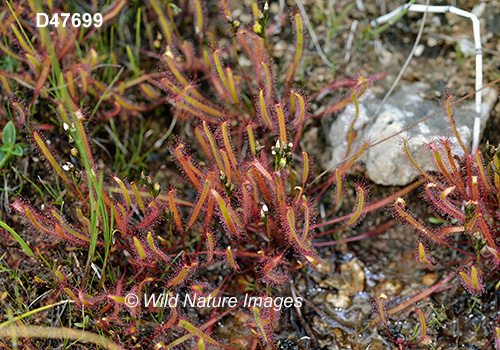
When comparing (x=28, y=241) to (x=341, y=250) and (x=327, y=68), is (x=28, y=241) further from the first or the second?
(x=327, y=68)

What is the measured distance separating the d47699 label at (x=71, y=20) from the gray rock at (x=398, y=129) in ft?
5.59

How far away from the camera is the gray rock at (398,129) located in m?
2.81

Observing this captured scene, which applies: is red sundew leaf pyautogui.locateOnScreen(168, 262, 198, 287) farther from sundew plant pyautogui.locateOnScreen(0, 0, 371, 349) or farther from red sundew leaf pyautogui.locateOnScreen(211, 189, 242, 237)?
red sundew leaf pyautogui.locateOnScreen(211, 189, 242, 237)

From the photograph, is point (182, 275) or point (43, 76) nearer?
point (182, 275)

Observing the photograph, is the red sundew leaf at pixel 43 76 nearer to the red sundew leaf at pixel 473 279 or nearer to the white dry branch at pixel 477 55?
the white dry branch at pixel 477 55

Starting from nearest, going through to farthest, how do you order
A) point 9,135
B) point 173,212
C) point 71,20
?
point 173,212, point 9,135, point 71,20

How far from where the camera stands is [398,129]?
2.88m

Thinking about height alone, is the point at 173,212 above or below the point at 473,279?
above

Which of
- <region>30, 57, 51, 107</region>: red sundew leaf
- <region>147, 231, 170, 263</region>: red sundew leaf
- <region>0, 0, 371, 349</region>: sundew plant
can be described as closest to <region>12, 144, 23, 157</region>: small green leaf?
<region>0, 0, 371, 349</region>: sundew plant

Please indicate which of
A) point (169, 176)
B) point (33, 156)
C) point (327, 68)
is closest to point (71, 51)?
point (33, 156)

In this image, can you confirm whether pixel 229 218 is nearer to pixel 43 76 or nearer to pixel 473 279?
pixel 473 279

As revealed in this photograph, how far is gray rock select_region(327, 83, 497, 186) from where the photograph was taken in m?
2.81

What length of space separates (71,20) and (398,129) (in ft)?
7.15

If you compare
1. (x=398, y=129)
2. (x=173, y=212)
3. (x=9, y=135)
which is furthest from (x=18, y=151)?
(x=398, y=129)
